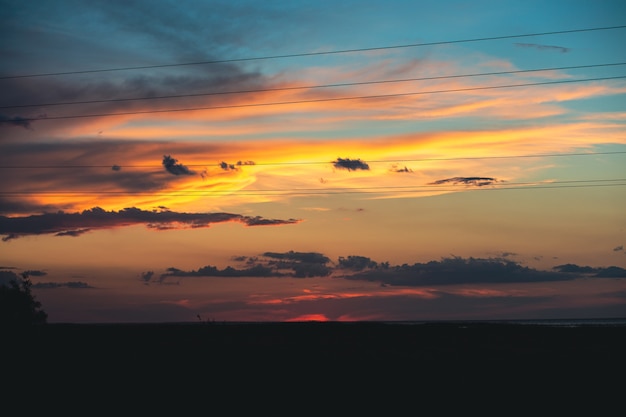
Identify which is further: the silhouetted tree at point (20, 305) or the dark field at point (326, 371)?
the silhouetted tree at point (20, 305)

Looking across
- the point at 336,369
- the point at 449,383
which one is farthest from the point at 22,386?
the point at 449,383

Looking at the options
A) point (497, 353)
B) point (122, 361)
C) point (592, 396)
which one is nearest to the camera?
point (592, 396)

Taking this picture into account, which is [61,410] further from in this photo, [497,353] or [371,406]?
[497,353]

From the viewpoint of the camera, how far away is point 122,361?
63562 millimetres

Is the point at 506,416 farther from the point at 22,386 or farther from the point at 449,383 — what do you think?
the point at 22,386

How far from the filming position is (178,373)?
2151 inches

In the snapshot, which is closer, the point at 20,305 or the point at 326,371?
the point at 326,371

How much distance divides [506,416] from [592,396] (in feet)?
31.7

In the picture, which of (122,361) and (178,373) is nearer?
(178,373)

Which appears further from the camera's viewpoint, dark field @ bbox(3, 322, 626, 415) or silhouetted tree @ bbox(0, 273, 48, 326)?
silhouetted tree @ bbox(0, 273, 48, 326)

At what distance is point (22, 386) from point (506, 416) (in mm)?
33419

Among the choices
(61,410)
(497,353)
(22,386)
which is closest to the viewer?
(61,410)

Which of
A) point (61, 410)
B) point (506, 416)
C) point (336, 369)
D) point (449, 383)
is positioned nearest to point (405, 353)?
point (336, 369)

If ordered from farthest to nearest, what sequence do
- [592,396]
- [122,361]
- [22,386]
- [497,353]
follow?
1. [497,353]
2. [122,361]
3. [22,386]
4. [592,396]
